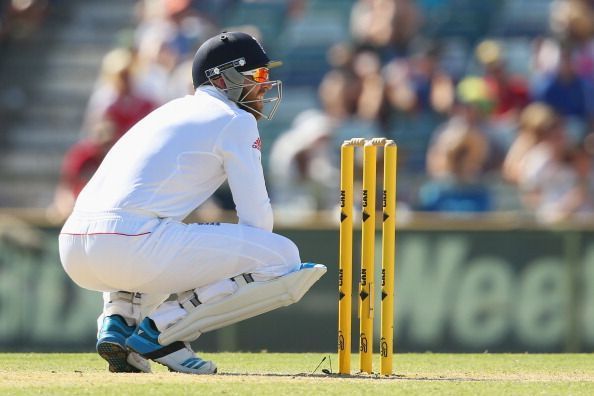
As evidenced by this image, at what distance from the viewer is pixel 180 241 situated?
644 cm

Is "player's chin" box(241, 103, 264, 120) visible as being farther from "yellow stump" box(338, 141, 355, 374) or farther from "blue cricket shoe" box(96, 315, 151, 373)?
"blue cricket shoe" box(96, 315, 151, 373)

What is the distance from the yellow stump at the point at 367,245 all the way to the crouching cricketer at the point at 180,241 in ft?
0.85

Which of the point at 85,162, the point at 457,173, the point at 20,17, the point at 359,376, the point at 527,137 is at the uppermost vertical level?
the point at 20,17

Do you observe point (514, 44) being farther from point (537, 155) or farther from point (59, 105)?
point (59, 105)

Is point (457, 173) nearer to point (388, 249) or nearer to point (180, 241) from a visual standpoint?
point (388, 249)

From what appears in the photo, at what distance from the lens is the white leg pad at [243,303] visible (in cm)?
646

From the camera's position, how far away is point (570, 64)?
12953mm

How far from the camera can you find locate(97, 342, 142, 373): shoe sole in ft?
21.6

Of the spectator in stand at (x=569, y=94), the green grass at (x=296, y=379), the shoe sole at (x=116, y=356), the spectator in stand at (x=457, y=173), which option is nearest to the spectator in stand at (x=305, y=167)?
the spectator in stand at (x=457, y=173)

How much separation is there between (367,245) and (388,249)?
0.34 feet

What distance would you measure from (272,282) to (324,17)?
8079mm

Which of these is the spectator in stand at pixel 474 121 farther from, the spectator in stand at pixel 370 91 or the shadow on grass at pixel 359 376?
the shadow on grass at pixel 359 376

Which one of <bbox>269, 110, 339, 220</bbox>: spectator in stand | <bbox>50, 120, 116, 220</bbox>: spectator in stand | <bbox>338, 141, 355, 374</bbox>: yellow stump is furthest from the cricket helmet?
<bbox>50, 120, 116, 220</bbox>: spectator in stand

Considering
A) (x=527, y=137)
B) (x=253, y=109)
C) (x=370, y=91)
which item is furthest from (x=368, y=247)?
(x=370, y=91)
